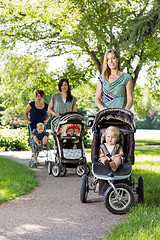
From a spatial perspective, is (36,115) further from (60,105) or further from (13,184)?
(13,184)

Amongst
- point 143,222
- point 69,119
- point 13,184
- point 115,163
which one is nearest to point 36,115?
point 69,119

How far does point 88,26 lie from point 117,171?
1010 centimetres

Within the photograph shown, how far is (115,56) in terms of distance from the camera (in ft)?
18.0

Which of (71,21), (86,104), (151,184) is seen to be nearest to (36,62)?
(71,21)

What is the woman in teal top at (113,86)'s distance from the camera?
541 centimetres

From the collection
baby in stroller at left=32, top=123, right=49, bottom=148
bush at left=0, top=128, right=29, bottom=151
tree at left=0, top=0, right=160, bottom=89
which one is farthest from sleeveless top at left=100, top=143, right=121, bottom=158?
bush at left=0, top=128, right=29, bottom=151

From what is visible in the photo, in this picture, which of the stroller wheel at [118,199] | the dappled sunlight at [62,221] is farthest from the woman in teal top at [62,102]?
the dappled sunlight at [62,221]

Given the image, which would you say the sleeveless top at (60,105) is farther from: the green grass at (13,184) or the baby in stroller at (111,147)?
the baby in stroller at (111,147)

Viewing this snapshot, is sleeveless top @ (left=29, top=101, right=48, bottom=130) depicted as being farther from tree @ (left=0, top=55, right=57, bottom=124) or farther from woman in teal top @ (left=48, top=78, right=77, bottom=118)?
tree @ (left=0, top=55, right=57, bottom=124)

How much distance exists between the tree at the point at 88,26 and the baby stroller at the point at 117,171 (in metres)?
5.15

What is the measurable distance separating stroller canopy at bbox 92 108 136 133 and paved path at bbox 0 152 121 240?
116 centimetres

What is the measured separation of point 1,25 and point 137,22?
9226 millimetres

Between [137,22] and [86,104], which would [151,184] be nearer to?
[137,22]

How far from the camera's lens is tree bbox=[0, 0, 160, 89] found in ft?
33.0
